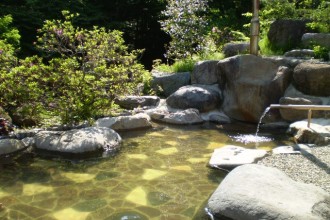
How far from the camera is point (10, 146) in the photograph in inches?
283

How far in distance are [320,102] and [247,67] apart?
6.35ft

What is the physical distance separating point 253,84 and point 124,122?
3.33 m

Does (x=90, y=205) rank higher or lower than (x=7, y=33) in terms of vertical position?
lower

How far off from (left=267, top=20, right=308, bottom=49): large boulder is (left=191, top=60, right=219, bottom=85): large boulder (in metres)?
1.98

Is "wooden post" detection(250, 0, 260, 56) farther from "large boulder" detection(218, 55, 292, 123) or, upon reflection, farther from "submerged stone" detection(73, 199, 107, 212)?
"submerged stone" detection(73, 199, 107, 212)

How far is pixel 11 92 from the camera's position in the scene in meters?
7.97

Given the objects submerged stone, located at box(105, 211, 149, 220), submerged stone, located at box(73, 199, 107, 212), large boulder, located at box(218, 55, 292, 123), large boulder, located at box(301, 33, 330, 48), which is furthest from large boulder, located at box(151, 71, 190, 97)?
submerged stone, located at box(105, 211, 149, 220)

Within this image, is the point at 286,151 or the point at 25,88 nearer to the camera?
the point at 286,151

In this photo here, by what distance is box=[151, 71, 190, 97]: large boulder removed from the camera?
11.6m

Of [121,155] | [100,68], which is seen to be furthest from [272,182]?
[100,68]

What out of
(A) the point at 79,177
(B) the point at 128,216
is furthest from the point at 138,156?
(B) the point at 128,216

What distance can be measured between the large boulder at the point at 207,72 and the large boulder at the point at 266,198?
19.2 feet

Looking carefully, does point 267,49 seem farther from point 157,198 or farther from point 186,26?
point 157,198

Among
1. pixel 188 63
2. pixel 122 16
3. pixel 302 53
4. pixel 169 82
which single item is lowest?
pixel 169 82
